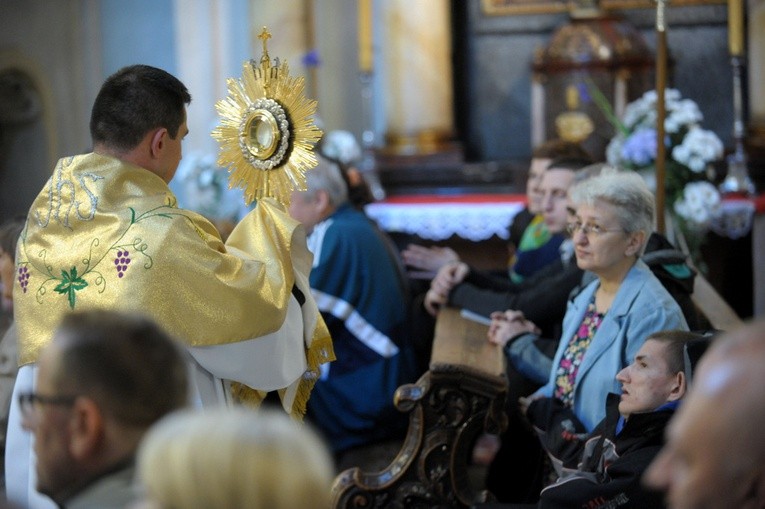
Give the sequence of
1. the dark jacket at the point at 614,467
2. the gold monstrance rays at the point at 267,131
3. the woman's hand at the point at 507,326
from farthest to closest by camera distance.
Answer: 1. the woman's hand at the point at 507,326
2. the gold monstrance rays at the point at 267,131
3. the dark jacket at the point at 614,467

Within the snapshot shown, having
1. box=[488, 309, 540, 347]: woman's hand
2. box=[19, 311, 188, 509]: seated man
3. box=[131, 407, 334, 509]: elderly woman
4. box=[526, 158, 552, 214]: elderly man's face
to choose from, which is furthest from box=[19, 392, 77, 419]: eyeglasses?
box=[526, 158, 552, 214]: elderly man's face

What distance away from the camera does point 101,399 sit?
1745 millimetres

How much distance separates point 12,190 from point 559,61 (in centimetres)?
456

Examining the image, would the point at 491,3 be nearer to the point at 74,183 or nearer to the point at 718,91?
the point at 718,91

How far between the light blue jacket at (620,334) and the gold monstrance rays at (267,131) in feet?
3.46

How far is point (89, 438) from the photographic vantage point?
5.82 ft

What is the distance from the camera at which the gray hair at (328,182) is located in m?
5.04

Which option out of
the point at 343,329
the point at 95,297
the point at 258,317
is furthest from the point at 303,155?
the point at 343,329

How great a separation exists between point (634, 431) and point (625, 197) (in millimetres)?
987

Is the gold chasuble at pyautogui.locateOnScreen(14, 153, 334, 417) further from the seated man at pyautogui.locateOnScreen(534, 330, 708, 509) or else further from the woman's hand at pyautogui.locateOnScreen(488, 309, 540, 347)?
the woman's hand at pyautogui.locateOnScreen(488, 309, 540, 347)

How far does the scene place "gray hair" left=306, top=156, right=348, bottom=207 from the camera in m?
5.04

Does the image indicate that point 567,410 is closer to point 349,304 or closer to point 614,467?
point 614,467

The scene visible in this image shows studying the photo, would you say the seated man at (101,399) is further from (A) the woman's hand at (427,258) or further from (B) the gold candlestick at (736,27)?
(B) the gold candlestick at (736,27)

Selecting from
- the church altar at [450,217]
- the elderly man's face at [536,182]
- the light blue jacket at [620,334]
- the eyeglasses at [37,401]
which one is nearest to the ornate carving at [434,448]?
the light blue jacket at [620,334]
